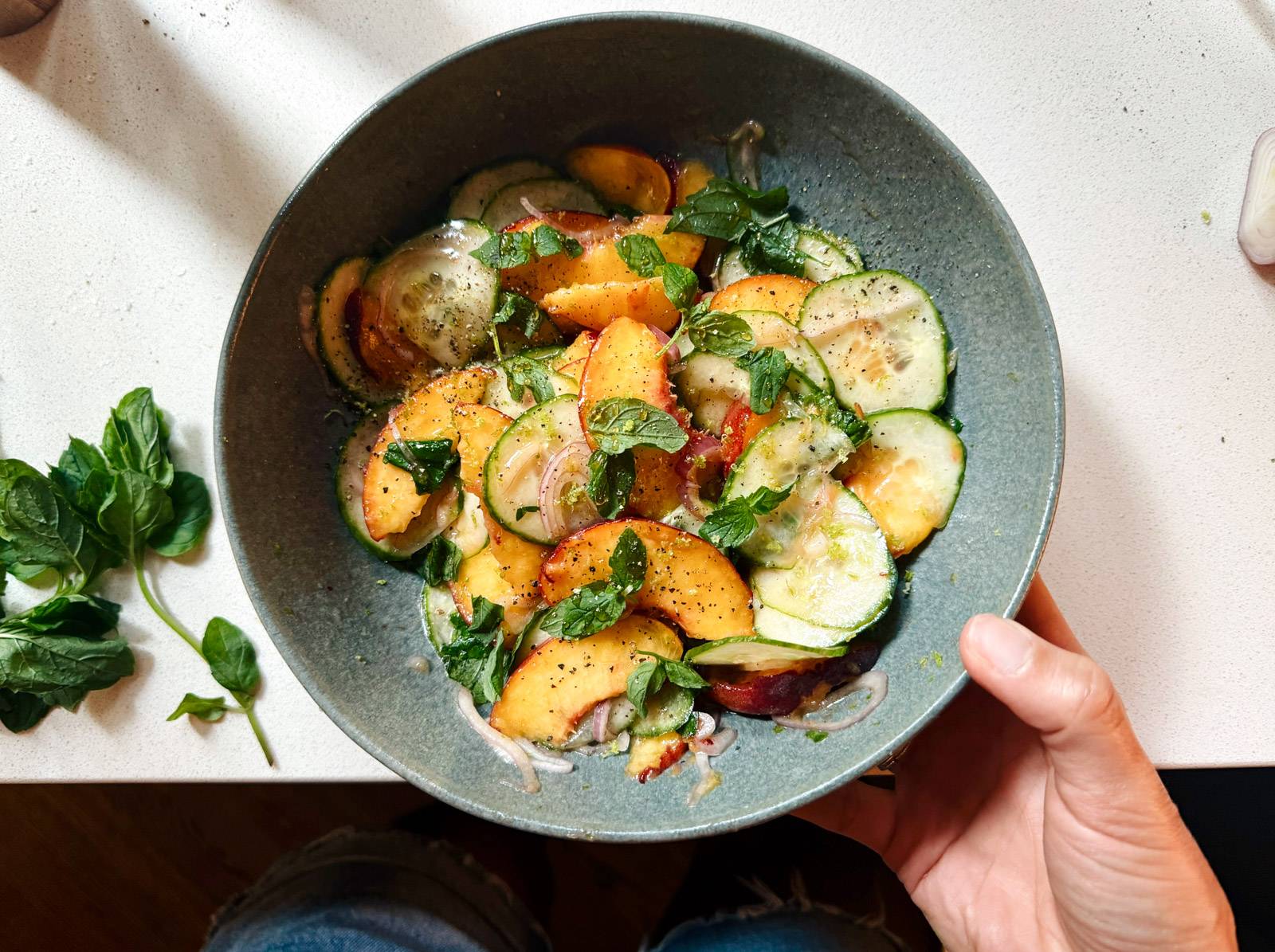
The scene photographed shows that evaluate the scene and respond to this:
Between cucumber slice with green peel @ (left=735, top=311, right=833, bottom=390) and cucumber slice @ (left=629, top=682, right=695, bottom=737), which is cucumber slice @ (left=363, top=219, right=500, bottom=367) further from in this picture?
cucumber slice @ (left=629, top=682, right=695, bottom=737)

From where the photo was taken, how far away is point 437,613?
1.43 m

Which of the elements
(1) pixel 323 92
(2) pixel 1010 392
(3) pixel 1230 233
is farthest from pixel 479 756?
(3) pixel 1230 233

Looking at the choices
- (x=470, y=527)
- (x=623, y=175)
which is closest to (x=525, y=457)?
(x=470, y=527)

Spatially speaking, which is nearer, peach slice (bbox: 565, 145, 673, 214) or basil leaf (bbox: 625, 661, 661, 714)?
basil leaf (bbox: 625, 661, 661, 714)

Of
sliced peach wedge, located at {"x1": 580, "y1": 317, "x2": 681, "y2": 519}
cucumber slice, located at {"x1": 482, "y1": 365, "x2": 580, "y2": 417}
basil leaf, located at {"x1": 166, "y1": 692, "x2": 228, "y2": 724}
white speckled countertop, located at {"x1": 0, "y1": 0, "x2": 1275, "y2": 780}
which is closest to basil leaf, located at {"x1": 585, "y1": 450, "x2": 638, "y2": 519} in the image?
sliced peach wedge, located at {"x1": 580, "y1": 317, "x2": 681, "y2": 519}

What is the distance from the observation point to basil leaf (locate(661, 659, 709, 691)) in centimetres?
130

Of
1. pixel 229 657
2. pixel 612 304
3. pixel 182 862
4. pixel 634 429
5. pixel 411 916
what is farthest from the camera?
pixel 182 862

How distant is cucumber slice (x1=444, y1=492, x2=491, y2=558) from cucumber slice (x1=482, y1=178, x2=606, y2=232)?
17.6 inches

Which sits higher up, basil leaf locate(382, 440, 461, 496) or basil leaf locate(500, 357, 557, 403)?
basil leaf locate(500, 357, 557, 403)

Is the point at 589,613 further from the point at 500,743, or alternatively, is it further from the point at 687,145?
the point at 687,145

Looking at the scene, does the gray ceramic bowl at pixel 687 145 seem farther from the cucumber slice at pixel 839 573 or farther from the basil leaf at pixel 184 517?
the basil leaf at pixel 184 517

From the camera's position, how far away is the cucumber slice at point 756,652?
4.08ft

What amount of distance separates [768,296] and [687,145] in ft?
0.98

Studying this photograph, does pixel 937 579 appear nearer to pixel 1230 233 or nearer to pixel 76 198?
pixel 1230 233
